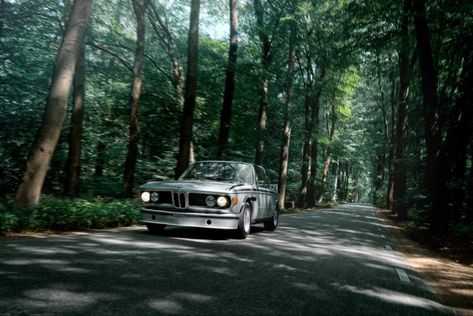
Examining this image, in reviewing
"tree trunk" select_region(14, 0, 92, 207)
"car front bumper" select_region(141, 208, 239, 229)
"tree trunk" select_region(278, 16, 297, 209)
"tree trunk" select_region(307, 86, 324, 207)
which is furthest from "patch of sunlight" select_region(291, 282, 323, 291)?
"tree trunk" select_region(307, 86, 324, 207)

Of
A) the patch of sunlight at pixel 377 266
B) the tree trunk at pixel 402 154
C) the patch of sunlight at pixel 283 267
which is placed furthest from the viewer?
the tree trunk at pixel 402 154

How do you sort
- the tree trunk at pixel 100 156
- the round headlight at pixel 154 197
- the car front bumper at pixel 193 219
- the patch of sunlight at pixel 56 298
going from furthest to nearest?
the tree trunk at pixel 100 156 → the round headlight at pixel 154 197 → the car front bumper at pixel 193 219 → the patch of sunlight at pixel 56 298

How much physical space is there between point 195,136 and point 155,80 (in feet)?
11.7

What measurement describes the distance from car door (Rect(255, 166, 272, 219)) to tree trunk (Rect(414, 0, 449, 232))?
20.7 feet

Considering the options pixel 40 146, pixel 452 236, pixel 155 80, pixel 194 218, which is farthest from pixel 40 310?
pixel 155 80

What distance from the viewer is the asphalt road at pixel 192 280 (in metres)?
3.81

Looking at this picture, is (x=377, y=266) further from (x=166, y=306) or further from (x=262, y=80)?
(x=262, y=80)

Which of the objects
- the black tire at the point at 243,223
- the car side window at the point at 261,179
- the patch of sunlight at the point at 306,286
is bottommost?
the patch of sunlight at the point at 306,286

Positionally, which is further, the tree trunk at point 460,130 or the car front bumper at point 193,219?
the tree trunk at point 460,130

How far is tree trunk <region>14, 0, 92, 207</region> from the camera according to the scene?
9195 mm

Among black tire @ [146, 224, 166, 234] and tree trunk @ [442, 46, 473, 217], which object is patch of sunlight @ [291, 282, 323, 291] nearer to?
black tire @ [146, 224, 166, 234]

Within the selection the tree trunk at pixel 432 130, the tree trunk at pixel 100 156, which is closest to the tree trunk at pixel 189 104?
the tree trunk at pixel 100 156

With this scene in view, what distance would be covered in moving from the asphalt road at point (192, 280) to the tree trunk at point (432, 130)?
283 inches

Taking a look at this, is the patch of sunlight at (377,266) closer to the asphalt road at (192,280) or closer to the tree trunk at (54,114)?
the asphalt road at (192,280)
